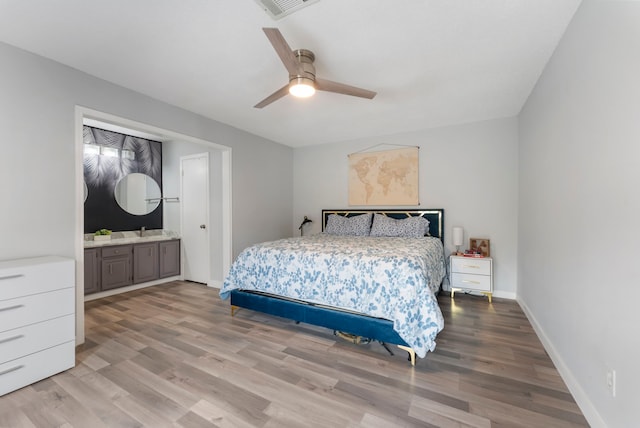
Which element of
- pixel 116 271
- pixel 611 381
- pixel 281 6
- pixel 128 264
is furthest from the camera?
pixel 128 264

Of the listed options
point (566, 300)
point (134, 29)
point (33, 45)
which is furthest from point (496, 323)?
point (33, 45)

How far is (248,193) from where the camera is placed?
435cm

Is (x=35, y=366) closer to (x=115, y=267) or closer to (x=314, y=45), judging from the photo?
(x=115, y=267)

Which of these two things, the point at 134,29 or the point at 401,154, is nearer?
the point at 134,29

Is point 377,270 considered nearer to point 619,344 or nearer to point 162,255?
point 619,344

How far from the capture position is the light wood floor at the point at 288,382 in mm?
1544

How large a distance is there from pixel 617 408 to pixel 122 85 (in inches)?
171

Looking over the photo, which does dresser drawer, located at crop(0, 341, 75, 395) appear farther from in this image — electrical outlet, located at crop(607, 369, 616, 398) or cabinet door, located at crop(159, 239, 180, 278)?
electrical outlet, located at crop(607, 369, 616, 398)

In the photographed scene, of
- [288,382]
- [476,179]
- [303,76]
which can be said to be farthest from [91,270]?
[476,179]

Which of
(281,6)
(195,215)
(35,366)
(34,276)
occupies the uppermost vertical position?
(281,6)

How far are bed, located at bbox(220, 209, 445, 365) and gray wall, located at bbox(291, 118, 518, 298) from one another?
1.09 meters

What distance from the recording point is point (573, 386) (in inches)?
67.0

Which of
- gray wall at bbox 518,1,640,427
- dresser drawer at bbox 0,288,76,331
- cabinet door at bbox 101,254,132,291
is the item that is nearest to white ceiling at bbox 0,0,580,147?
gray wall at bbox 518,1,640,427

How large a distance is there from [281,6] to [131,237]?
177 inches
